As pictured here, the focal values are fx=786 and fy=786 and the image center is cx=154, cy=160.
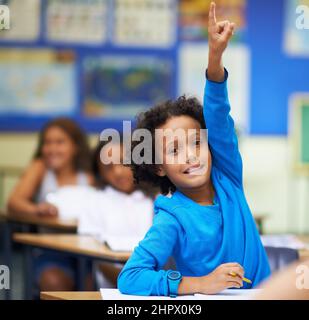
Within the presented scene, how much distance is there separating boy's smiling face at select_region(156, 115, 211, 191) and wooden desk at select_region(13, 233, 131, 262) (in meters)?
0.73

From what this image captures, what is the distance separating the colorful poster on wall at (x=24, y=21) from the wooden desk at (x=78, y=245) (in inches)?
119

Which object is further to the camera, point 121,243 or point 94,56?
point 94,56

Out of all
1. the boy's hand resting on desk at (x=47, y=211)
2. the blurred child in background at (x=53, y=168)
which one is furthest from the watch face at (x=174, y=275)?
the blurred child in background at (x=53, y=168)

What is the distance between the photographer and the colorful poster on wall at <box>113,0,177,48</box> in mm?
5965

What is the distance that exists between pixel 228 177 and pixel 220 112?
19 centimetres

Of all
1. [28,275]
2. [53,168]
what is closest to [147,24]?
[53,168]

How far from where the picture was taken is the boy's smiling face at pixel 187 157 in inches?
71.4

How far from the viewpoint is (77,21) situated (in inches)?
233

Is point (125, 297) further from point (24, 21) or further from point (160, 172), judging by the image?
point (24, 21)

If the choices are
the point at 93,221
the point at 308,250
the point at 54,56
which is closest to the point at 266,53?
the point at 54,56

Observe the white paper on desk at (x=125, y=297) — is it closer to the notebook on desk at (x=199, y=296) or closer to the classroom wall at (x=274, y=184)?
the notebook on desk at (x=199, y=296)

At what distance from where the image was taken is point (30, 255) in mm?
3236

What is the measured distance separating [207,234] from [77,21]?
435 centimetres

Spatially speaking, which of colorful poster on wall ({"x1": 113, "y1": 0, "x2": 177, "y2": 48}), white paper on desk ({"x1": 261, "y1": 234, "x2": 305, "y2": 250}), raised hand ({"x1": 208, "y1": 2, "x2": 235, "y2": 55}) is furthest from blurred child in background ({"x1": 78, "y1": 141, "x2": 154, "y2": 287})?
colorful poster on wall ({"x1": 113, "y1": 0, "x2": 177, "y2": 48})
